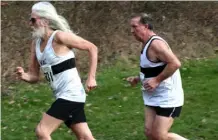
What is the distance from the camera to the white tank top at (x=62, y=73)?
17.8ft

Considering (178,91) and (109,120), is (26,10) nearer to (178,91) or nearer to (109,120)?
(109,120)

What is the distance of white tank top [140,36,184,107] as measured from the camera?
222 inches

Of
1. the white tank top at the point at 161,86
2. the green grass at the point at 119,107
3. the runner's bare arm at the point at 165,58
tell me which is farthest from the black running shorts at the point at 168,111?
the green grass at the point at 119,107

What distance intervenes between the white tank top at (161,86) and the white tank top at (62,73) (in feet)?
2.38

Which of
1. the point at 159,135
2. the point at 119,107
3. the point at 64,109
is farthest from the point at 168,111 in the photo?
the point at 119,107

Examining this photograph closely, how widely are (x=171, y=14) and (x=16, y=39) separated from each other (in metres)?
3.79

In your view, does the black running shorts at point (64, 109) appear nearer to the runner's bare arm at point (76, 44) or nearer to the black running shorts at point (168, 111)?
the runner's bare arm at point (76, 44)

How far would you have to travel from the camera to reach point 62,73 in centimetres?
544

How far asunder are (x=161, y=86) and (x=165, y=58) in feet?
1.15

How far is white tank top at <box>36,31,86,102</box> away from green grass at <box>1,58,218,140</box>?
2105mm

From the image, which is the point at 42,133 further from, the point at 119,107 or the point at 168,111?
the point at 119,107

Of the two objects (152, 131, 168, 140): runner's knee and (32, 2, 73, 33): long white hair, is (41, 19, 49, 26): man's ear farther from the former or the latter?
(152, 131, 168, 140): runner's knee

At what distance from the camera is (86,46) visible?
546 centimetres

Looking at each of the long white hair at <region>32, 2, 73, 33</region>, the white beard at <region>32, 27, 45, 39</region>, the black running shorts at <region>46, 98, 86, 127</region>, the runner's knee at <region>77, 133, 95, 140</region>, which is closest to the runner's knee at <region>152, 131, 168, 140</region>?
the runner's knee at <region>77, 133, 95, 140</region>
